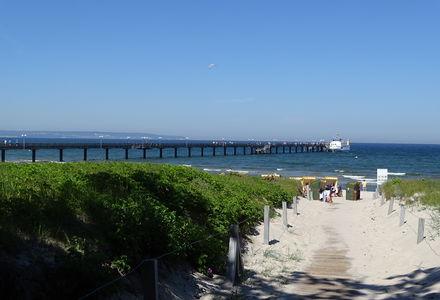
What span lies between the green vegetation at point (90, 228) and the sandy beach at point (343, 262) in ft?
3.59

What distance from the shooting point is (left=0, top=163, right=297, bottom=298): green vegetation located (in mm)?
6094

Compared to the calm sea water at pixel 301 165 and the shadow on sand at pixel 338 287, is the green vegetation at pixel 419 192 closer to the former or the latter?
the shadow on sand at pixel 338 287

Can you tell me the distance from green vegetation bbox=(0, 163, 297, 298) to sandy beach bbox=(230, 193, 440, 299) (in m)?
1.09

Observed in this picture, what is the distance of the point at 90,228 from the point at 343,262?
6.08 metres

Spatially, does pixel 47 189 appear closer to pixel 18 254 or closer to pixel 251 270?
pixel 18 254

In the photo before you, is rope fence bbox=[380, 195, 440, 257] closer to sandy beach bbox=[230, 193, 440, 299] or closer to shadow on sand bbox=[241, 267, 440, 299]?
sandy beach bbox=[230, 193, 440, 299]

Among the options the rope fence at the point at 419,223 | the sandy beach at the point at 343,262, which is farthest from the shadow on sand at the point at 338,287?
the rope fence at the point at 419,223

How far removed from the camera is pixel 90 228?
764 cm

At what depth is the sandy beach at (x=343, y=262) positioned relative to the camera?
888 cm

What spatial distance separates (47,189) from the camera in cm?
852

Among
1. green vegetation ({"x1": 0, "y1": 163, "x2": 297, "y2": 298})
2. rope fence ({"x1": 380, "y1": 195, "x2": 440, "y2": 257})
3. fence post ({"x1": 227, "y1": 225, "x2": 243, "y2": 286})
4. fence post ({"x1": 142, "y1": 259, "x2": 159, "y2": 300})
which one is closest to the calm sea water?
rope fence ({"x1": 380, "y1": 195, "x2": 440, "y2": 257})

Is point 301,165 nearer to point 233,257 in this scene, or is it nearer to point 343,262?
point 343,262

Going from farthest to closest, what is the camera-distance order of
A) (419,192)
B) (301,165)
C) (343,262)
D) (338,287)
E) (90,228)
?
(301,165), (419,192), (343,262), (338,287), (90,228)

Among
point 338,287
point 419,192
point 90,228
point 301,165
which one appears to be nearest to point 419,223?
point 338,287
